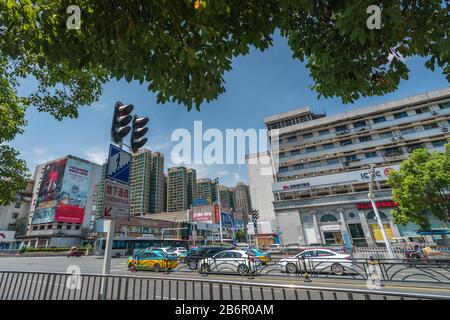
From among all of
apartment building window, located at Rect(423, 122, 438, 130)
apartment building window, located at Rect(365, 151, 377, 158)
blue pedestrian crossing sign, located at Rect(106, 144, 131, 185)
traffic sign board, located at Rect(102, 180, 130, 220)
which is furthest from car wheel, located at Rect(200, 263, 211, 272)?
apartment building window, located at Rect(423, 122, 438, 130)

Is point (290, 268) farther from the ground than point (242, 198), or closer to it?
closer to it

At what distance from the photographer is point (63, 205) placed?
6178 centimetres

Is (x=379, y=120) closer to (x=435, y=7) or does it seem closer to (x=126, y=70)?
(x=435, y=7)

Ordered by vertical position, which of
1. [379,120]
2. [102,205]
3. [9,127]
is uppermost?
[379,120]

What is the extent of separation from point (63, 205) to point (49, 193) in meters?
6.25

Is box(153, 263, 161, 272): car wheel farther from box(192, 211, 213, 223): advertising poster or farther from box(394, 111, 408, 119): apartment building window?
box(192, 211, 213, 223): advertising poster

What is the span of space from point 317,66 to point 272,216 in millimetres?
63709

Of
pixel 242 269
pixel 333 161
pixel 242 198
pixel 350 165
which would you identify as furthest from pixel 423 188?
pixel 242 198

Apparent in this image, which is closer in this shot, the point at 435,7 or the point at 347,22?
the point at 347,22

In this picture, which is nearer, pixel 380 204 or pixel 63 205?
pixel 380 204

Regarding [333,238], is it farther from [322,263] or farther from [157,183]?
[157,183]

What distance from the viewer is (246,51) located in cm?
367

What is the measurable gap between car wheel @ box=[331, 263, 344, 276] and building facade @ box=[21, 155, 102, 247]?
6886cm
